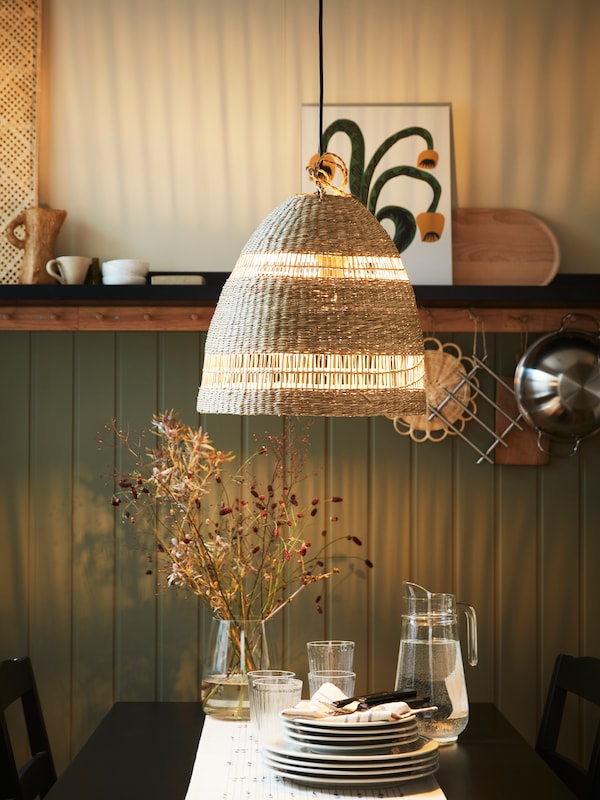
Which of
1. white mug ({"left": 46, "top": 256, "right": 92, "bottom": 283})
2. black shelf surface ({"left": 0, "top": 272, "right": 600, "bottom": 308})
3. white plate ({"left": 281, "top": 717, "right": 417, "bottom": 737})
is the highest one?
white mug ({"left": 46, "top": 256, "right": 92, "bottom": 283})

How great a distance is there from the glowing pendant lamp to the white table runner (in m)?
0.62

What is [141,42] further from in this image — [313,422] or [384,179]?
[313,422]

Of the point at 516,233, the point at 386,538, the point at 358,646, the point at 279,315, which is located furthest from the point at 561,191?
the point at 279,315

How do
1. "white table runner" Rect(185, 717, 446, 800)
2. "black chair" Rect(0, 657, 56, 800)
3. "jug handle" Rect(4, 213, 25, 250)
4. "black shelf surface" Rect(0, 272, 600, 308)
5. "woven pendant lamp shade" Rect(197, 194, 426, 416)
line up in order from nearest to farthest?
"woven pendant lamp shade" Rect(197, 194, 426, 416) < "white table runner" Rect(185, 717, 446, 800) < "black chair" Rect(0, 657, 56, 800) < "black shelf surface" Rect(0, 272, 600, 308) < "jug handle" Rect(4, 213, 25, 250)

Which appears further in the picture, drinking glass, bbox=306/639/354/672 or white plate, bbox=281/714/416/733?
drinking glass, bbox=306/639/354/672

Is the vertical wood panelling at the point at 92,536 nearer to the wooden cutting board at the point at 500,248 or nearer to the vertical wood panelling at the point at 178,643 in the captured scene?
the vertical wood panelling at the point at 178,643

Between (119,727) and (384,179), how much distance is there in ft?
5.08

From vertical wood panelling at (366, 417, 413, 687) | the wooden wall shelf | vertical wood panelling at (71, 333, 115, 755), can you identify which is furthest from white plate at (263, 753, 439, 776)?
the wooden wall shelf

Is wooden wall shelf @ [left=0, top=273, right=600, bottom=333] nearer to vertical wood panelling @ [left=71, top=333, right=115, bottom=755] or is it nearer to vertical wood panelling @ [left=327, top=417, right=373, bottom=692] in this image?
vertical wood panelling @ [left=71, top=333, right=115, bottom=755]

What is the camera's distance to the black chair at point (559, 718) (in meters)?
1.96

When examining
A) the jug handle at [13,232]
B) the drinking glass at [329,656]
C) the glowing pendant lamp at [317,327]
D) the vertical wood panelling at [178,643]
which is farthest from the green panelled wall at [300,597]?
the glowing pendant lamp at [317,327]

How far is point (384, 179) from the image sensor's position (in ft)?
8.98

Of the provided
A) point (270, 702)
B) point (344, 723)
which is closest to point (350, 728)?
point (344, 723)

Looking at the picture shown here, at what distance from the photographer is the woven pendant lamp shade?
1442mm
